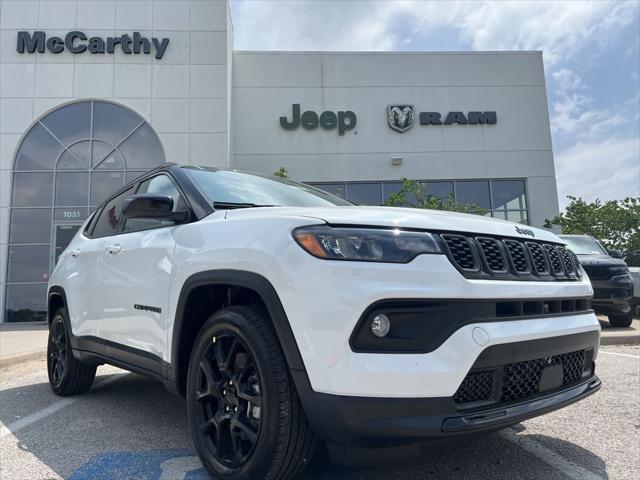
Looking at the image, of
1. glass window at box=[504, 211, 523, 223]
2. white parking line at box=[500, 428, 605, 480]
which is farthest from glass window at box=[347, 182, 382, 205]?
white parking line at box=[500, 428, 605, 480]

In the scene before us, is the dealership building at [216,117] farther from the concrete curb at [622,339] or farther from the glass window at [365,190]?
the concrete curb at [622,339]

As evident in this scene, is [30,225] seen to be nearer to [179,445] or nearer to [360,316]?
[179,445]

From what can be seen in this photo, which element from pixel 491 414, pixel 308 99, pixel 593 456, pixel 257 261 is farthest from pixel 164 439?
pixel 308 99

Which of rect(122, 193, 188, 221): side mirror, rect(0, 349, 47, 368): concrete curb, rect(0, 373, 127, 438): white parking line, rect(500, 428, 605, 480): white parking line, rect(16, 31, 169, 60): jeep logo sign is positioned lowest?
rect(500, 428, 605, 480): white parking line

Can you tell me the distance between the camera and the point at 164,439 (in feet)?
9.99

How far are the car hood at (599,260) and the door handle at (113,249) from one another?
Answer: 760cm

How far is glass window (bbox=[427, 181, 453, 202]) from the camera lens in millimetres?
16969

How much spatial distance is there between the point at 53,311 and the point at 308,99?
45.4ft

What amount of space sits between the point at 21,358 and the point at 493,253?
6.63 metres

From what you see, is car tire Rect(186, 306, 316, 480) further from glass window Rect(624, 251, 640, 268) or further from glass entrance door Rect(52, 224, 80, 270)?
glass entrance door Rect(52, 224, 80, 270)

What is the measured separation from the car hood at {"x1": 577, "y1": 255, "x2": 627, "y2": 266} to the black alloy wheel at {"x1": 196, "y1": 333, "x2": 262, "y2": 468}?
25.0ft

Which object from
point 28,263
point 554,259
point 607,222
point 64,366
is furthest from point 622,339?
point 607,222

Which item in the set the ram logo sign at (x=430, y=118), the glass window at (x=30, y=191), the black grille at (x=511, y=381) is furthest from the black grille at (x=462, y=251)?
the ram logo sign at (x=430, y=118)

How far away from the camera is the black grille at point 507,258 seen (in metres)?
1.97
